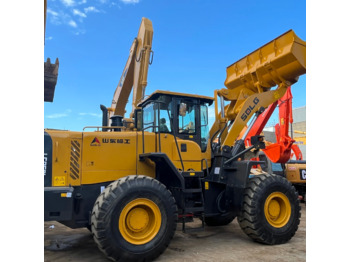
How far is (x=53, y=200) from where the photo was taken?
15.9ft

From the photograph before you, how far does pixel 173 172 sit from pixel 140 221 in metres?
1.10

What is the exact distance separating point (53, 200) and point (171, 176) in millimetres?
2108

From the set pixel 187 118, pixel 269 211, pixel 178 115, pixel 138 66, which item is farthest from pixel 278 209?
pixel 138 66

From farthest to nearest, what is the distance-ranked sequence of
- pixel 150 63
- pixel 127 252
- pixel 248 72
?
pixel 150 63 < pixel 248 72 < pixel 127 252

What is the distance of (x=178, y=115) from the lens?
6328 millimetres

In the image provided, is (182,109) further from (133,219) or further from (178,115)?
(133,219)

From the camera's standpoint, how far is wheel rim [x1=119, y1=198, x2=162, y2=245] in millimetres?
4852

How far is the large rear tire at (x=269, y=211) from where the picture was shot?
19.4 feet

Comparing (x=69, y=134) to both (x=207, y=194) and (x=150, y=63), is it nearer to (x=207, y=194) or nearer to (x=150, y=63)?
(x=207, y=194)

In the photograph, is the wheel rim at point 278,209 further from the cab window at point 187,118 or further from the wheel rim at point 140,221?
the wheel rim at point 140,221

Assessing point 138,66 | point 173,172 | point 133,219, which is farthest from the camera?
point 138,66

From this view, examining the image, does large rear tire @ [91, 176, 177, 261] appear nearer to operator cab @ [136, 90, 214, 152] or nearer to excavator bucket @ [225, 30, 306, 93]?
operator cab @ [136, 90, 214, 152]

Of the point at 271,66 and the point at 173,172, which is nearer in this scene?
the point at 173,172

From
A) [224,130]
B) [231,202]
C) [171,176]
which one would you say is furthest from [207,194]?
[224,130]
